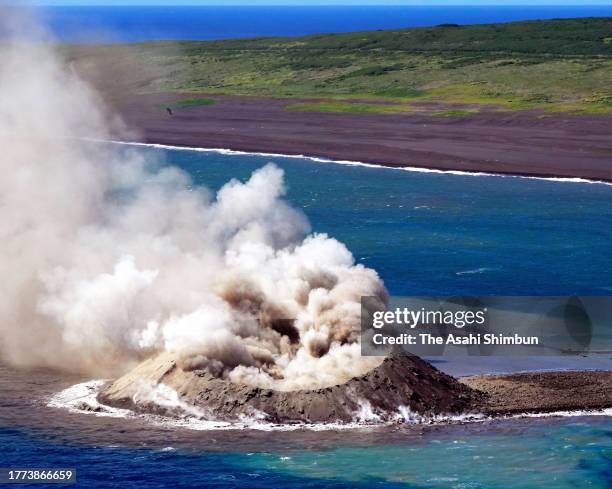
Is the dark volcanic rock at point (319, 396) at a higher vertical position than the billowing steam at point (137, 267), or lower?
lower

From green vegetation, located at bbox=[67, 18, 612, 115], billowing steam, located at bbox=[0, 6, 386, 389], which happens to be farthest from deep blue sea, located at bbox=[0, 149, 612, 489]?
green vegetation, located at bbox=[67, 18, 612, 115]

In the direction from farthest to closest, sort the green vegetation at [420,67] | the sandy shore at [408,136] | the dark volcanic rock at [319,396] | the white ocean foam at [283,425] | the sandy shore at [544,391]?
the green vegetation at [420,67] → the sandy shore at [408,136] → the sandy shore at [544,391] → the dark volcanic rock at [319,396] → the white ocean foam at [283,425]

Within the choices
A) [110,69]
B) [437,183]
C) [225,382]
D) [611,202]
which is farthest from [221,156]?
[225,382]

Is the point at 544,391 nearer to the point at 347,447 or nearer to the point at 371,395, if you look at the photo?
the point at 371,395

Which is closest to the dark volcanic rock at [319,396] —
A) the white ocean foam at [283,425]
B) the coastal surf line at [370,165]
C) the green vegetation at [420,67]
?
the white ocean foam at [283,425]

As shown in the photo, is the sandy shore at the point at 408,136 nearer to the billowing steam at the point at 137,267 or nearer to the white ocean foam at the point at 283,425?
the billowing steam at the point at 137,267

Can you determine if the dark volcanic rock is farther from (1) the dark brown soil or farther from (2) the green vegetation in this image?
(2) the green vegetation
